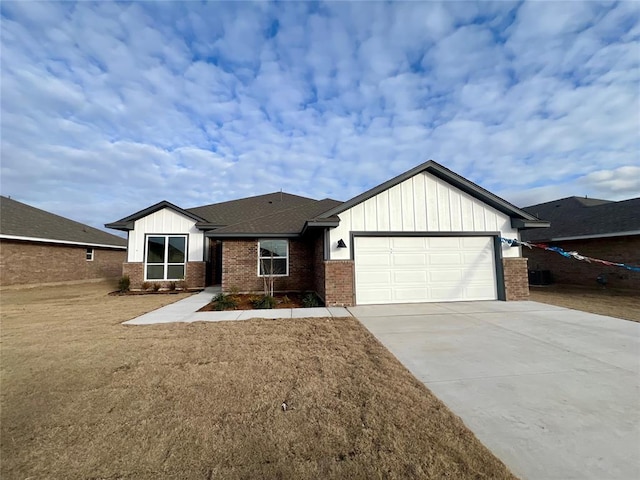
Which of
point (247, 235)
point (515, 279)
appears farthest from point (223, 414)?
point (515, 279)

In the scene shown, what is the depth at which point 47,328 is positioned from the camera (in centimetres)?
634

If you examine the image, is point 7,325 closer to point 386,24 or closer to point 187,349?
point 187,349

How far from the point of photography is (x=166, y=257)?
44.6ft

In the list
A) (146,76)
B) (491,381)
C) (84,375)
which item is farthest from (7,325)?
(491,381)

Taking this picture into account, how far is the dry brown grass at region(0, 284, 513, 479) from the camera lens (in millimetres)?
2154

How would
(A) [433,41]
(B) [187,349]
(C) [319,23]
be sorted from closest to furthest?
(B) [187,349] < (C) [319,23] < (A) [433,41]

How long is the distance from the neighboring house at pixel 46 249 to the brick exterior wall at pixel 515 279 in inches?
888

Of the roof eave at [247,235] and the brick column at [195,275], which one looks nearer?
the roof eave at [247,235]

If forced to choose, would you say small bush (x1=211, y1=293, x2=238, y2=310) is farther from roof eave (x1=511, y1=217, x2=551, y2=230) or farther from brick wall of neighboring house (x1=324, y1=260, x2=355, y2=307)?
roof eave (x1=511, y1=217, x2=551, y2=230)

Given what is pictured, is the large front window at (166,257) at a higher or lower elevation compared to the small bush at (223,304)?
higher

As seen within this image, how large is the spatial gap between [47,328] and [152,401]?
17.9 feet

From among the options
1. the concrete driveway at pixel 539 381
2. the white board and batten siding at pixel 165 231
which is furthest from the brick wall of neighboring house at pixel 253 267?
the concrete driveway at pixel 539 381

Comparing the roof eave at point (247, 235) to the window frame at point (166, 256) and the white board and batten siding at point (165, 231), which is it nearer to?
the white board and batten siding at point (165, 231)

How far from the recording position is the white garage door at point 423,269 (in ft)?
29.7
